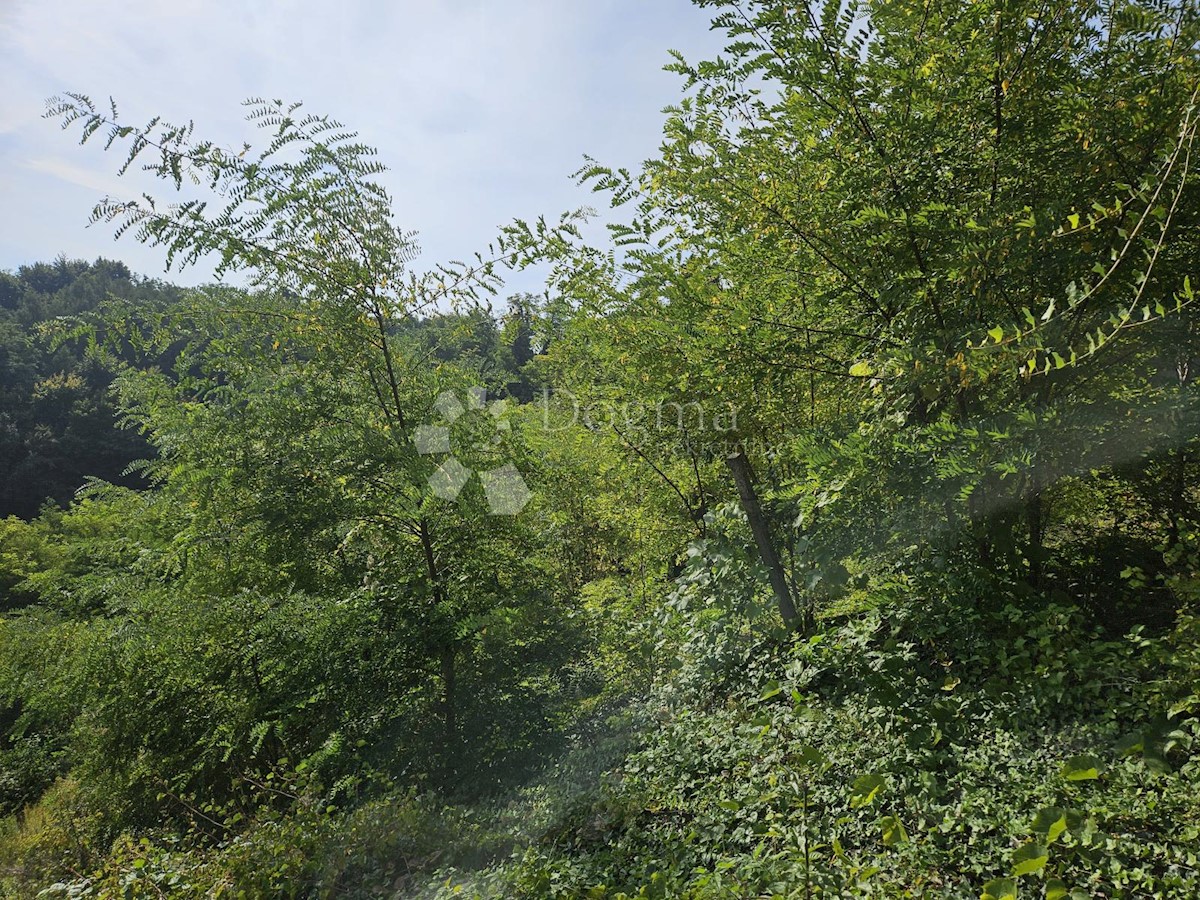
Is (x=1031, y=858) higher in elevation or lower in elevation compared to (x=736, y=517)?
lower

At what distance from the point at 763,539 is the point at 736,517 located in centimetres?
23

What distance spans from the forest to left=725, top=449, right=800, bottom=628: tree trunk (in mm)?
23

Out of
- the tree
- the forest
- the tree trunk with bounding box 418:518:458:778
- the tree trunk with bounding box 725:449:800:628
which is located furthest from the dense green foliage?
the tree

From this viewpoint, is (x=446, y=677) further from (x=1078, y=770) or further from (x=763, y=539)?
(x=1078, y=770)

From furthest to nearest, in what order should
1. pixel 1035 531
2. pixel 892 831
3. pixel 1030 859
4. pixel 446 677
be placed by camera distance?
pixel 446 677 < pixel 1035 531 < pixel 892 831 < pixel 1030 859

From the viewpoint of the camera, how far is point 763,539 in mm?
3291

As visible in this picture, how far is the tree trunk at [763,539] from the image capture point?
10.7 ft

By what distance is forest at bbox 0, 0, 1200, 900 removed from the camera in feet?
6.42

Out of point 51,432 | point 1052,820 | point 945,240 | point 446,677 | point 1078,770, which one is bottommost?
point 446,677

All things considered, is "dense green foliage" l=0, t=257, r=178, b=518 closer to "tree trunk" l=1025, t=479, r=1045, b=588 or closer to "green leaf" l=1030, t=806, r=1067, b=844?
"tree trunk" l=1025, t=479, r=1045, b=588

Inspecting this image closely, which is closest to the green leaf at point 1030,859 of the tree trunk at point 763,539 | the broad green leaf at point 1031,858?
the broad green leaf at point 1031,858

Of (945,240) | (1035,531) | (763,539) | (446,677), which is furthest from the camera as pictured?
(446,677)

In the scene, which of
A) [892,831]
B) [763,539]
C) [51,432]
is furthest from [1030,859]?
[51,432]

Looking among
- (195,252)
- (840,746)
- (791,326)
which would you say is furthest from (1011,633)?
(195,252)
